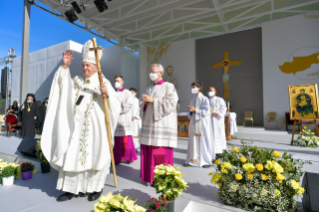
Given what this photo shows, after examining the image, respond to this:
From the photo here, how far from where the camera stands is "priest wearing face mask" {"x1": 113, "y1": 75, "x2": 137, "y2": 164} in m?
4.32

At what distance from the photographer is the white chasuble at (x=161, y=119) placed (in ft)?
9.70

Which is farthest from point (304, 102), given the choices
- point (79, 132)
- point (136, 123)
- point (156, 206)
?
point (79, 132)

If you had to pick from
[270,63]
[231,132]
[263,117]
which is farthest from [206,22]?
[231,132]

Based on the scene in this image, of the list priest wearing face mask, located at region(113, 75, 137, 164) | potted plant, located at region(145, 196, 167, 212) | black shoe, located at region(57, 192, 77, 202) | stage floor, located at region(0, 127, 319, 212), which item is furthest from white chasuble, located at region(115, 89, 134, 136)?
potted plant, located at region(145, 196, 167, 212)

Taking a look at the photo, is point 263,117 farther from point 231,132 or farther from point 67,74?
point 67,74

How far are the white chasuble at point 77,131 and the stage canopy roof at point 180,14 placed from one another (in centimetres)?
843

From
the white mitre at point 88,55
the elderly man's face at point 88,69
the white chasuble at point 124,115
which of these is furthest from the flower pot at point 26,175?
the white mitre at point 88,55

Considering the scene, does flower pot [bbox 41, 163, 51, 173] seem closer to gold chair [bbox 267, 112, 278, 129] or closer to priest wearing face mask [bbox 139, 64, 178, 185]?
priest wearing face mask [bbox 139, 64, 178, 185]

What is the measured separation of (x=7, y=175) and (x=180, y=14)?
12.7m

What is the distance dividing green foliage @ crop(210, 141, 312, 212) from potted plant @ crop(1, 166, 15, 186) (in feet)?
10.4

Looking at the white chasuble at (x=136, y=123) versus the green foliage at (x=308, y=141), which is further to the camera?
the green foliage at (x=308, y=141)

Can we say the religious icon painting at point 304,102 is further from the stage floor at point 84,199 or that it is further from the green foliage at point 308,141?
the stage floor at point 84,199

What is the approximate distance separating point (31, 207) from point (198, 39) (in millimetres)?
13834

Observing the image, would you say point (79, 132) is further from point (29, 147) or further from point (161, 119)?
point (29, 147)
